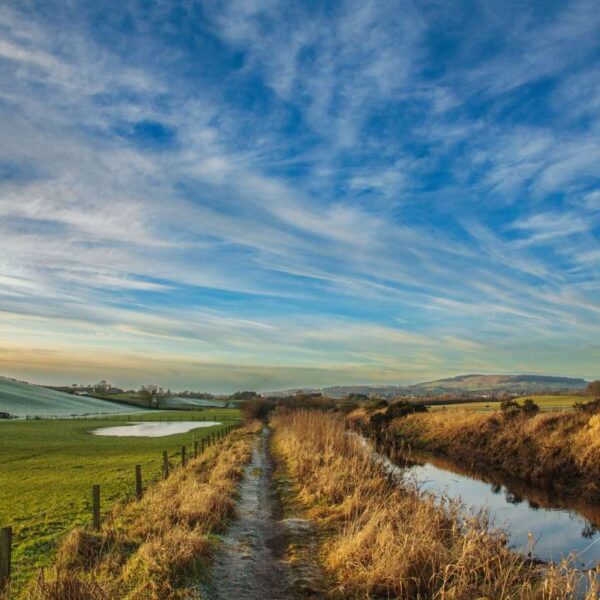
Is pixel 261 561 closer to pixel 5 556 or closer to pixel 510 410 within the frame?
pixel 5 556

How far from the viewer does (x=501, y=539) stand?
10.3 m

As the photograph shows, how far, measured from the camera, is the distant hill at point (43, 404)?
426ft

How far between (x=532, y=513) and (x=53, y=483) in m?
22.1

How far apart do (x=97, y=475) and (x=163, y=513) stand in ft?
61.0

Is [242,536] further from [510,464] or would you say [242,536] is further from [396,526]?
[510,464]

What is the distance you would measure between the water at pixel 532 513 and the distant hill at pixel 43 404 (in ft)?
392

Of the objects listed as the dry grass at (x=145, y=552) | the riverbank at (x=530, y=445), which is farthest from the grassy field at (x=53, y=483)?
the riverbank at (x=530, y=445)

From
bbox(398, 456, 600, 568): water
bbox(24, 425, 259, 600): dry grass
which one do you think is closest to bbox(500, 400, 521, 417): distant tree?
bbox(398, 456, 600, 568): water

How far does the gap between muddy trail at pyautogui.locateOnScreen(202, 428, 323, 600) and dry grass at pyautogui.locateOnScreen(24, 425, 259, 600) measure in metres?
0.38

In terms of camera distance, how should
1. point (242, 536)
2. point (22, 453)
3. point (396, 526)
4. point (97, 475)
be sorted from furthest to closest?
point (22, 453)
point (97, 475)
point (242, 536)
point (396, 526)

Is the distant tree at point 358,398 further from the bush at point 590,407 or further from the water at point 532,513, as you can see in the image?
the water at point 532,513

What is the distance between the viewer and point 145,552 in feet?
31.3

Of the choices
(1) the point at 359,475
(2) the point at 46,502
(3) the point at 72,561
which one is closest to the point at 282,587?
(3) the point at 72,561

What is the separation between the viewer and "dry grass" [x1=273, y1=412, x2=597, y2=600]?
8.03 m
